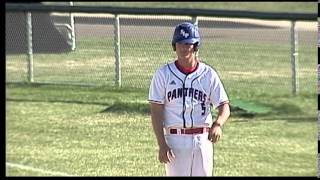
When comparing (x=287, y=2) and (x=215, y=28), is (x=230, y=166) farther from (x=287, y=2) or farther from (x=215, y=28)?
(x=287, y=2)

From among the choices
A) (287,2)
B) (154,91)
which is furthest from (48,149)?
(287,2)

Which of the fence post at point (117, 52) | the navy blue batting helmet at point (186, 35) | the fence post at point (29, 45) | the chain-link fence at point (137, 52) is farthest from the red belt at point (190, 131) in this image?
the fence post at point (29, 45)

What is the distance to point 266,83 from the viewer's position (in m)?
10.5

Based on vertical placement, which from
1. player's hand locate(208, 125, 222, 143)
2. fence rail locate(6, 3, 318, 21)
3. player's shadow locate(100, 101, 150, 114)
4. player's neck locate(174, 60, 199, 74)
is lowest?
player's hand locate(208, 125, 222, 143)

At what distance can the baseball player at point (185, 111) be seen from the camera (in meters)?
4.62

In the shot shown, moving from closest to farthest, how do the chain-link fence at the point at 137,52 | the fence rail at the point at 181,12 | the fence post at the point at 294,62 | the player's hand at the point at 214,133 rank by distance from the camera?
the player's hand at the point at 214,133 → the chain-link fence at the point at 137,52 → the fence rail at the point at 181,12 → the fence post at the point at 294,62

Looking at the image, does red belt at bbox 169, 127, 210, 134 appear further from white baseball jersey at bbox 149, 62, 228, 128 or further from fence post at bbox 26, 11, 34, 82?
fence post at bbox 26, 11, 34, 82

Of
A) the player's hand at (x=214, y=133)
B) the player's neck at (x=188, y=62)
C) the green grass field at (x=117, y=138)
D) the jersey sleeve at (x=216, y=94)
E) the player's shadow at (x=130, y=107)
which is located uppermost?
the player's neck at (x=188, y=62)

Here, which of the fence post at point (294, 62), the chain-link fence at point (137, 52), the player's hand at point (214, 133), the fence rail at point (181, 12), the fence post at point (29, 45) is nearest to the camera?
the player's hand at point (214, 133)

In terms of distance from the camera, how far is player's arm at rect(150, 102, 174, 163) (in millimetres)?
4582

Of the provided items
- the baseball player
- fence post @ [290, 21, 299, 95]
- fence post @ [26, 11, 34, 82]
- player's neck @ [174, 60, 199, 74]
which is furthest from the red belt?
fence post @ [290, 21, 299, 95]

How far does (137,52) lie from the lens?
289 inches

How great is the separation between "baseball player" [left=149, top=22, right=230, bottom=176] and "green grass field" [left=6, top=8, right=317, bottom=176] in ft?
6.75

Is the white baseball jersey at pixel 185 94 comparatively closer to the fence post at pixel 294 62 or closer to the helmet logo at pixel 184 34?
the helmet logo at pixel 184 34
